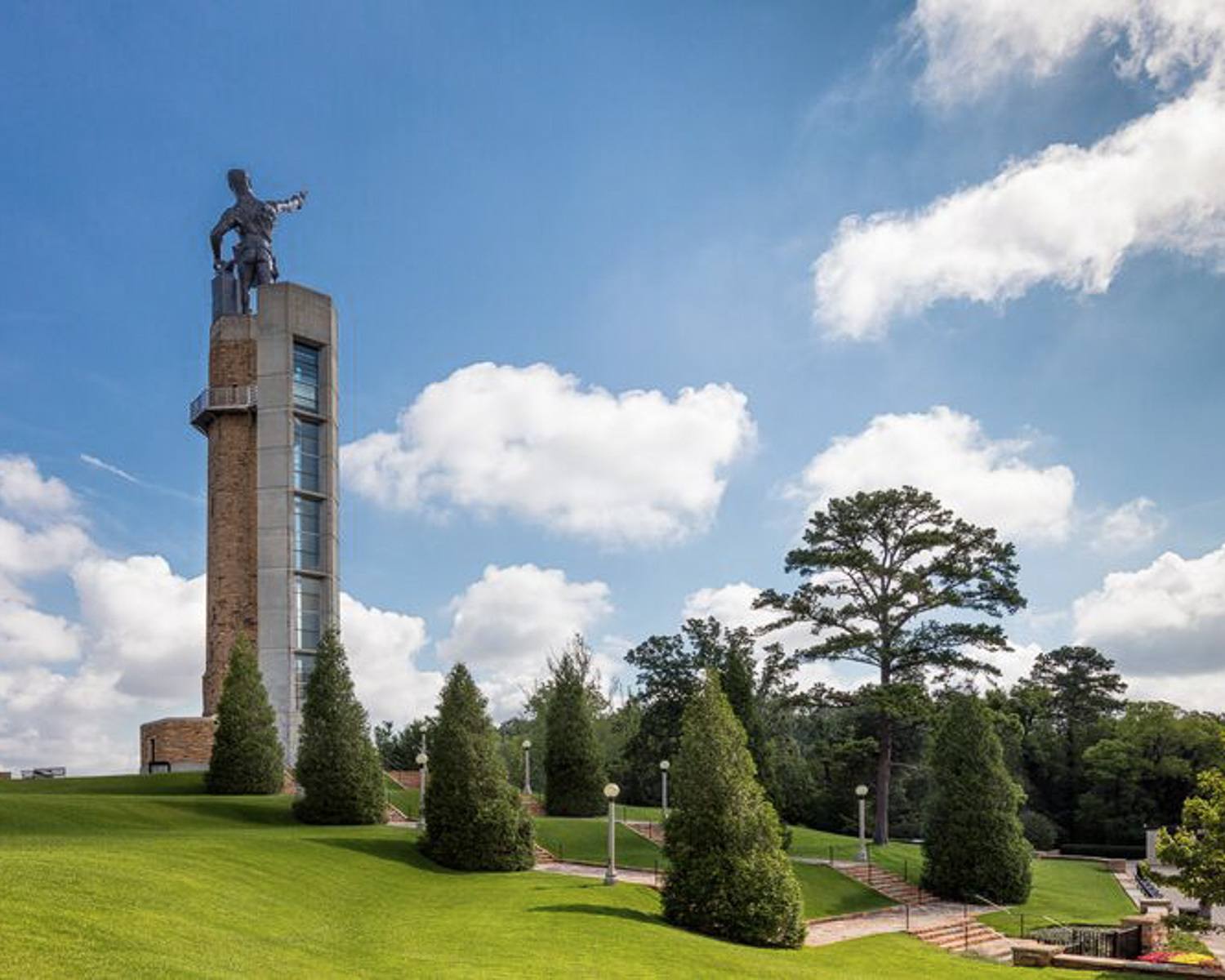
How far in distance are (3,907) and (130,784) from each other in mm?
29661

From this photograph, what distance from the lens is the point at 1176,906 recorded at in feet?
128

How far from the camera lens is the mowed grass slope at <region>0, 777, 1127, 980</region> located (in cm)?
1344

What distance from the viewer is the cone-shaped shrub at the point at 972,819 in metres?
32.9

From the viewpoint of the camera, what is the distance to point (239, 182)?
5444cm

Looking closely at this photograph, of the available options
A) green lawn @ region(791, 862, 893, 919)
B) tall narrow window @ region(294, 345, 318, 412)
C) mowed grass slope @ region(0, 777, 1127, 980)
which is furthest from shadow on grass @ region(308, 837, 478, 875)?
tall narrow window @ region(294, 345, 318, 412)

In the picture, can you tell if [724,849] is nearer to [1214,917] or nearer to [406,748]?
[1214,917]

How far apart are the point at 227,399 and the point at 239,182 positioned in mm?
11424

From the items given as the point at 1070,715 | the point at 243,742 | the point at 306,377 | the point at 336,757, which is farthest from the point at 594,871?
the point at 1070,715

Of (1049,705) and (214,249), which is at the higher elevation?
(214,249)

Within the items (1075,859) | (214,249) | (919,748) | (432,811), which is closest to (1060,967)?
(432,811)

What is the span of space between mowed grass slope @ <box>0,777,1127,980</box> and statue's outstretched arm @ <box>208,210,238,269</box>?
30.8 m

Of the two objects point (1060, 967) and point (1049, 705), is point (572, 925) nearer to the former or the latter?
point (1060, 967)

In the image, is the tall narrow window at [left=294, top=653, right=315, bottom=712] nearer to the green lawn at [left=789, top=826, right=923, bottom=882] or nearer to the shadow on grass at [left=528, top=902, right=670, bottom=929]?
the green lawn at [left=789, top=826, right=923, bottom=882]

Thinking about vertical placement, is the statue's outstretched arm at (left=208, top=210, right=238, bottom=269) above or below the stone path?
above
